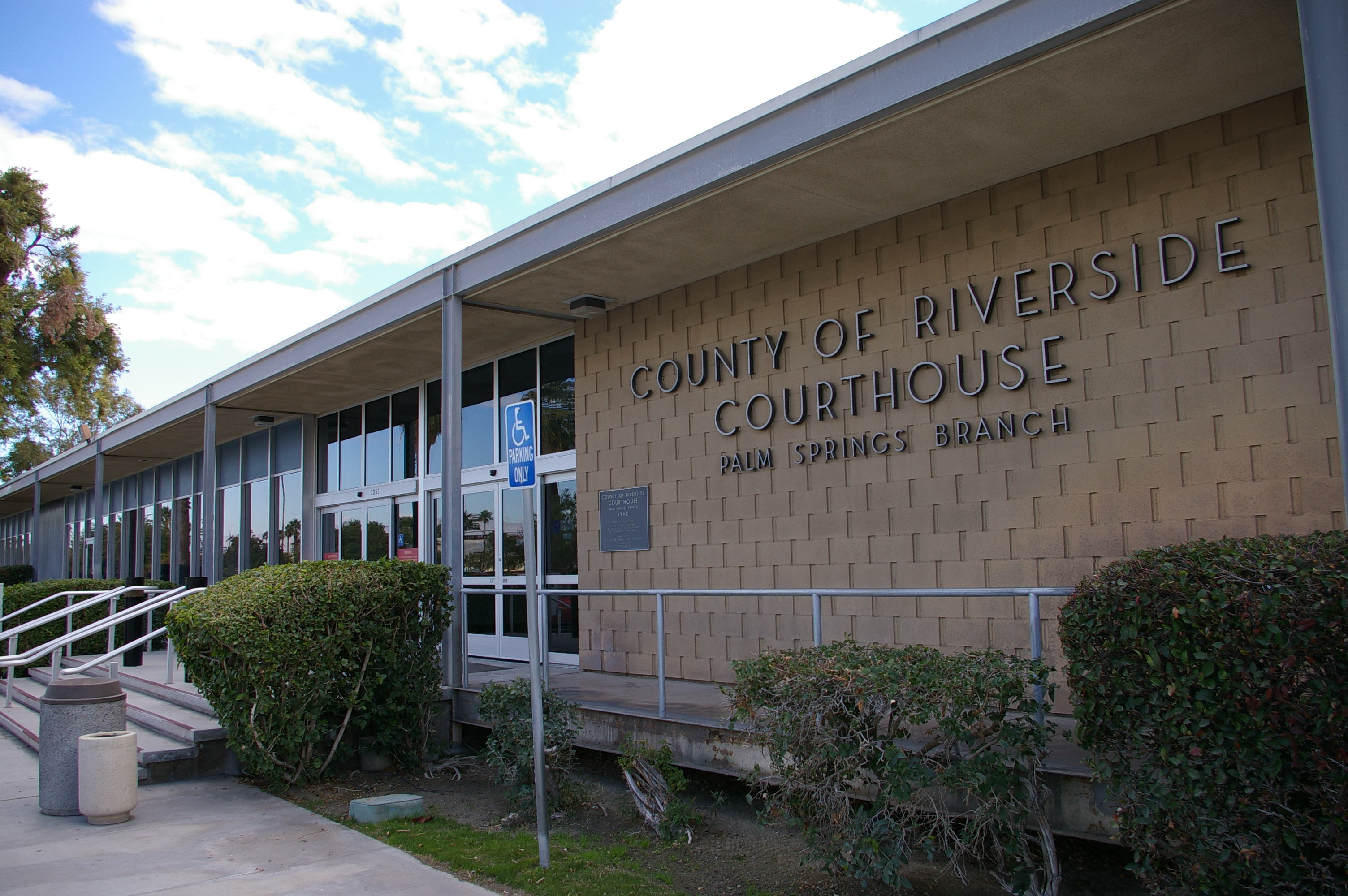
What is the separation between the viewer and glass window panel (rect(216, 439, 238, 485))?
63.9ft

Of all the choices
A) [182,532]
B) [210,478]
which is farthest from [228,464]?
[210,478]

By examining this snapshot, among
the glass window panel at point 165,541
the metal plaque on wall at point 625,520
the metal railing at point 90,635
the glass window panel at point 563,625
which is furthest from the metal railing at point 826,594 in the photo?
the glass window panel at point 165,541

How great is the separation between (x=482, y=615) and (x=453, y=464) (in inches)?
149

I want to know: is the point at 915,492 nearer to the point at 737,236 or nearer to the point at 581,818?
the point at 737,236

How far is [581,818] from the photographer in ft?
22.4

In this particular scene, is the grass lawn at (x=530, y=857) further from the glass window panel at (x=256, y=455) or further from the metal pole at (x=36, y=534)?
the metal pole at (x=36, y=534)

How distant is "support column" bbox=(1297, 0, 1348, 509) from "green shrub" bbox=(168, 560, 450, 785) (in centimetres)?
641

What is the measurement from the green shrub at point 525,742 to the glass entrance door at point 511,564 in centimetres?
328

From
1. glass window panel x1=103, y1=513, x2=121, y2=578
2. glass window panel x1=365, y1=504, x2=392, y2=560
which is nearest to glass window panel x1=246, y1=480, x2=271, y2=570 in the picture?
glass window panel x1=365, y1=504, x2=392, y2=560

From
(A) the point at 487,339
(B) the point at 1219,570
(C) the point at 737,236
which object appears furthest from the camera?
(A) the point at 487,339

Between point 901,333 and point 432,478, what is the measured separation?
7747 millimetres

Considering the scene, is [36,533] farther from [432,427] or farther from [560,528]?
[560,528]

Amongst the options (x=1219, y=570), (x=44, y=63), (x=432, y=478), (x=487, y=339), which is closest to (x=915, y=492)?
(x=1219, y=570)

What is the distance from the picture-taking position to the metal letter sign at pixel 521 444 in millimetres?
5668
